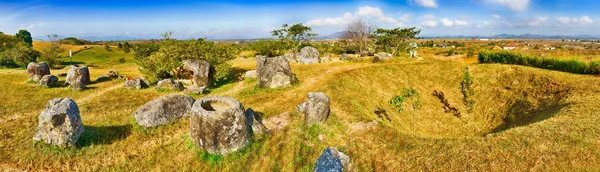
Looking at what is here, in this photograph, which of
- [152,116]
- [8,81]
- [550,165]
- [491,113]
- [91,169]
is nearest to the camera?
[550,165]

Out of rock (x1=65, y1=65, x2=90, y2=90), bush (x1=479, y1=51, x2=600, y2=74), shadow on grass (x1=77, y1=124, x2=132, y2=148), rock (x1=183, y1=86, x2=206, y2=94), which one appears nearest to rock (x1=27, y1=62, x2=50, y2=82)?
rock (x1=65, y1=65, x2=90, y2=90)

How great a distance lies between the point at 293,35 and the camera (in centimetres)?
5828

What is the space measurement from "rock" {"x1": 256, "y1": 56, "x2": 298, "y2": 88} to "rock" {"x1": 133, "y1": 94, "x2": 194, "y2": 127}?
7663 mm

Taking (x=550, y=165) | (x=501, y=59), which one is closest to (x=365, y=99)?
(x=550, y=165)

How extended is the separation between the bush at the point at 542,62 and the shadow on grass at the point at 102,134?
32.9 meters

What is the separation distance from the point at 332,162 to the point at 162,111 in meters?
9.95

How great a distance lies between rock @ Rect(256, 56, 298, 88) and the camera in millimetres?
23484

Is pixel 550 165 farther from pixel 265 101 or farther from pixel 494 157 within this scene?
pixel 265 101

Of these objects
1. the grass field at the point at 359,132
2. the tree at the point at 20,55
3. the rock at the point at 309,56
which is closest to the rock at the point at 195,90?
the grass field at the point at 359,132

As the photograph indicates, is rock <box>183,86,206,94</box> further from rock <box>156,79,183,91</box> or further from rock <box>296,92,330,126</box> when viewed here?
rock <box>296,92,330,126</box>

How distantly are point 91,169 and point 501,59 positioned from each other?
36.6 meters

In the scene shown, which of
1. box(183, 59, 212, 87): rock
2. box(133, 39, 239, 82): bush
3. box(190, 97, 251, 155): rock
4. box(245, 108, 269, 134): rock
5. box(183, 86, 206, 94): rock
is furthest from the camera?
box(133, 39, 239, 82): bush

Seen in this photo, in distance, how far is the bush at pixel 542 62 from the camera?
927 inches

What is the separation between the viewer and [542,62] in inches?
1096
